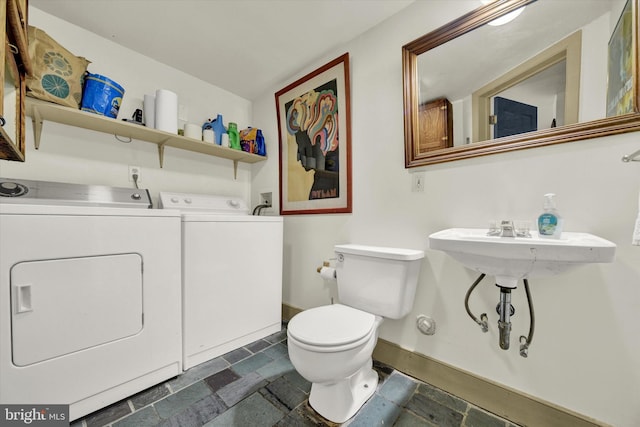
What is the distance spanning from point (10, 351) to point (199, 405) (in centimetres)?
79

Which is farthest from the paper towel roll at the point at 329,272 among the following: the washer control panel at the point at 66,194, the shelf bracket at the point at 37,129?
the shelf bracket at the point at 37,129

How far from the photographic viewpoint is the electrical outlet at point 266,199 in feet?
7.74

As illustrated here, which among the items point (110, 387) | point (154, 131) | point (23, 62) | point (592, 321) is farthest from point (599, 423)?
point (23, 62)

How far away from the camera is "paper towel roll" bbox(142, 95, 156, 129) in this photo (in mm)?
1755

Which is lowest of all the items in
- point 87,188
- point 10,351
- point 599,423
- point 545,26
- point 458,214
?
point 599,423

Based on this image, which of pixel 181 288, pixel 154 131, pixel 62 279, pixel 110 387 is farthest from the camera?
pixel 154 131

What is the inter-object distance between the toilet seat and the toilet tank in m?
0.08

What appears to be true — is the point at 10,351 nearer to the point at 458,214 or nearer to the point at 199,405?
the point at 199,405

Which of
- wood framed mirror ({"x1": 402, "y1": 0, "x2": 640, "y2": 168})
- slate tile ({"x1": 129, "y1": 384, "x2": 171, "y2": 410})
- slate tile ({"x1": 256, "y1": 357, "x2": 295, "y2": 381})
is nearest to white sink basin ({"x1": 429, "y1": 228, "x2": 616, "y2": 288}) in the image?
wood framed mirror ({"x1": 402, "y1": 0, "x2": 640, "y2": 168})

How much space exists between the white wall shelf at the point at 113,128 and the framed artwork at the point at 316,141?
1.50 ft

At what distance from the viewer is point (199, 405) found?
3.86ft

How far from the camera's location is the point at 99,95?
147 centimetres

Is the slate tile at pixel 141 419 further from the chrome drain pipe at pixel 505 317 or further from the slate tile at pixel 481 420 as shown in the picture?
the chrome drain pipe at pixel 505 317

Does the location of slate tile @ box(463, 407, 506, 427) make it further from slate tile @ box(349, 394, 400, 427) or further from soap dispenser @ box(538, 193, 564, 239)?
soap dispenser @ box(538, 193, 564, 239)
